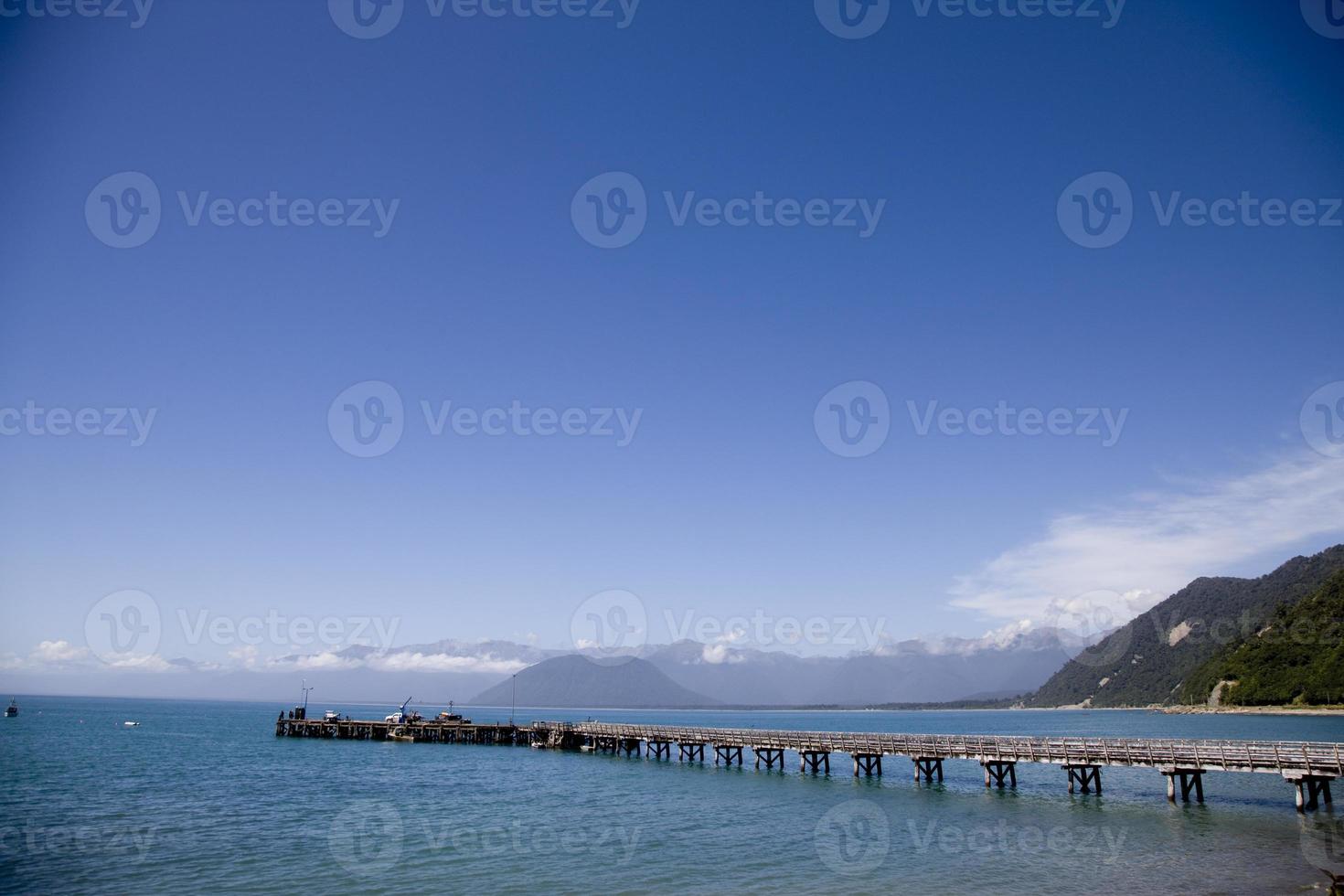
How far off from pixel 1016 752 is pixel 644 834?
23480 millimetres

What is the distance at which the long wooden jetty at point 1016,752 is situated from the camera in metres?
35.9

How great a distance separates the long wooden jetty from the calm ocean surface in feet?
5.43

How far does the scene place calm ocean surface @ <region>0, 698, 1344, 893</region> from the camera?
2627cm

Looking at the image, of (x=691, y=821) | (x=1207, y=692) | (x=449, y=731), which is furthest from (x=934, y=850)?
(x=1207, y=692)

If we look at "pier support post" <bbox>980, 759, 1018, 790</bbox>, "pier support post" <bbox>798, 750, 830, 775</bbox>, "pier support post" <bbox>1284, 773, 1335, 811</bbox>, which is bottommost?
"pier support post" <bbox>798, 750, 830, 775</bbox>

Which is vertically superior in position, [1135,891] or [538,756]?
Result: [1135,891]

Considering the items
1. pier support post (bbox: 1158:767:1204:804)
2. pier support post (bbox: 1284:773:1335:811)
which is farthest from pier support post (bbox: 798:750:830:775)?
pier support post (bbox: 1284:773:1335:811)

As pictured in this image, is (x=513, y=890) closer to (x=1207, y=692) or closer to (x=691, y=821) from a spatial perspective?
(x=691, y=821)

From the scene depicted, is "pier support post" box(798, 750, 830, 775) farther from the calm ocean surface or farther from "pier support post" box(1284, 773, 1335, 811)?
"pier support post" box(1284, 773, 1335, 811)

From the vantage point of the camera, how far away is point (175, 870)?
2753 cm

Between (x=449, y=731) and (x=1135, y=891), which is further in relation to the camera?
(x=449, y=731)

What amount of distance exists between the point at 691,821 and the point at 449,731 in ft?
209

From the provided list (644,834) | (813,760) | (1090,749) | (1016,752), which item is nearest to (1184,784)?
(1090,749)

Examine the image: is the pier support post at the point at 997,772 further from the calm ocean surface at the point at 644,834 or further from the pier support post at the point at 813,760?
the pier support post at the point at 813,760
